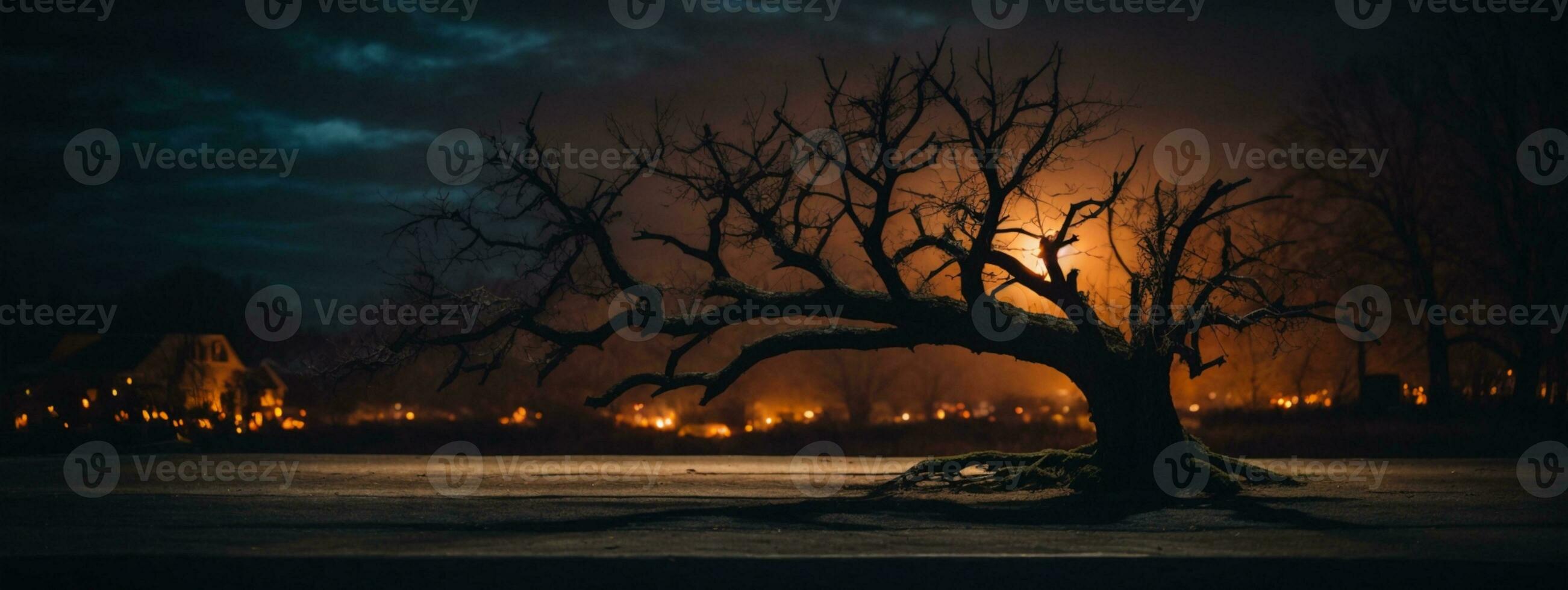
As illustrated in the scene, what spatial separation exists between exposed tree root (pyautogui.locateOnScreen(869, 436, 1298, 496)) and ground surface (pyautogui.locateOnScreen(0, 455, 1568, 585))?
629 mm

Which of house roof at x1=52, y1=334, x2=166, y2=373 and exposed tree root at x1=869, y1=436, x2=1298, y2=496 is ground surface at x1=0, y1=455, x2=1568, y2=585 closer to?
exposed tree root at x1=869, y1=436, x2=1298, y2=496

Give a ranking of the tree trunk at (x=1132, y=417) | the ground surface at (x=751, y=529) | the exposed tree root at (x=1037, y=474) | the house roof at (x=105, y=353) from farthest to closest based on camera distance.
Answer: the house roof at (x=105, y=353), the exposed tree root at (x=1037, y=474), the tree trunk at (x=1132, y=417), the ground surface at (x=751, y=529)

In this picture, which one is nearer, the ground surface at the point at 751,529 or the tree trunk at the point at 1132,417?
the ground surface at the point at 751,529

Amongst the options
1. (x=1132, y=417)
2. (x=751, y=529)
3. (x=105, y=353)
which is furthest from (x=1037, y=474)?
(x=105, y=353)

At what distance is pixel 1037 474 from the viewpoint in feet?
60.4

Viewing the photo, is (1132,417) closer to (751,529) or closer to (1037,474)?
(1037,474)

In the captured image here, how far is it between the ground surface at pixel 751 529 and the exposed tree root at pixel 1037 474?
63 cm

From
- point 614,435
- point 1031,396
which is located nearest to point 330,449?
point 614,435

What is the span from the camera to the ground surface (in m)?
9.74

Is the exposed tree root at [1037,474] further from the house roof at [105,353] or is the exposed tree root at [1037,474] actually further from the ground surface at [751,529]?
the house roof at [105,353]

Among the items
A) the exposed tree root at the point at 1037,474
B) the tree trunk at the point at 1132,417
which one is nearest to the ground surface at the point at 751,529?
the exposed tree root at the point at 1037,474

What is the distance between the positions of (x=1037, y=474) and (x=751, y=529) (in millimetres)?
7447

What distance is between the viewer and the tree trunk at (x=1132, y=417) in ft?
57.0

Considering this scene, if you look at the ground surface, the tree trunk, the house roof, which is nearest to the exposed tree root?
the tree trunk
